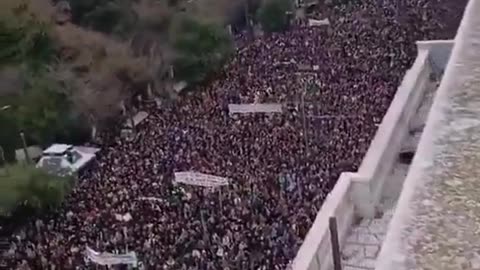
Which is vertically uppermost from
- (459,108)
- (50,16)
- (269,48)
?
(459,108)

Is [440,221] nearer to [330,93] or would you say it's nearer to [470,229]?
[470,229]

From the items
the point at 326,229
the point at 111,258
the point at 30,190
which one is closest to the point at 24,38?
the point at 30,190

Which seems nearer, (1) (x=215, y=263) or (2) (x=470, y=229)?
(2) (x=470, y=229)

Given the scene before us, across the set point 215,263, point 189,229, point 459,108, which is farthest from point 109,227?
point 459,108

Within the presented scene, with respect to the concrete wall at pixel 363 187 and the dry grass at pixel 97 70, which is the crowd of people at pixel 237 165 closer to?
the concrete wall at pixel 363 187

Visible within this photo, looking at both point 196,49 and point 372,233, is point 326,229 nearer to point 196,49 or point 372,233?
point 372,233
